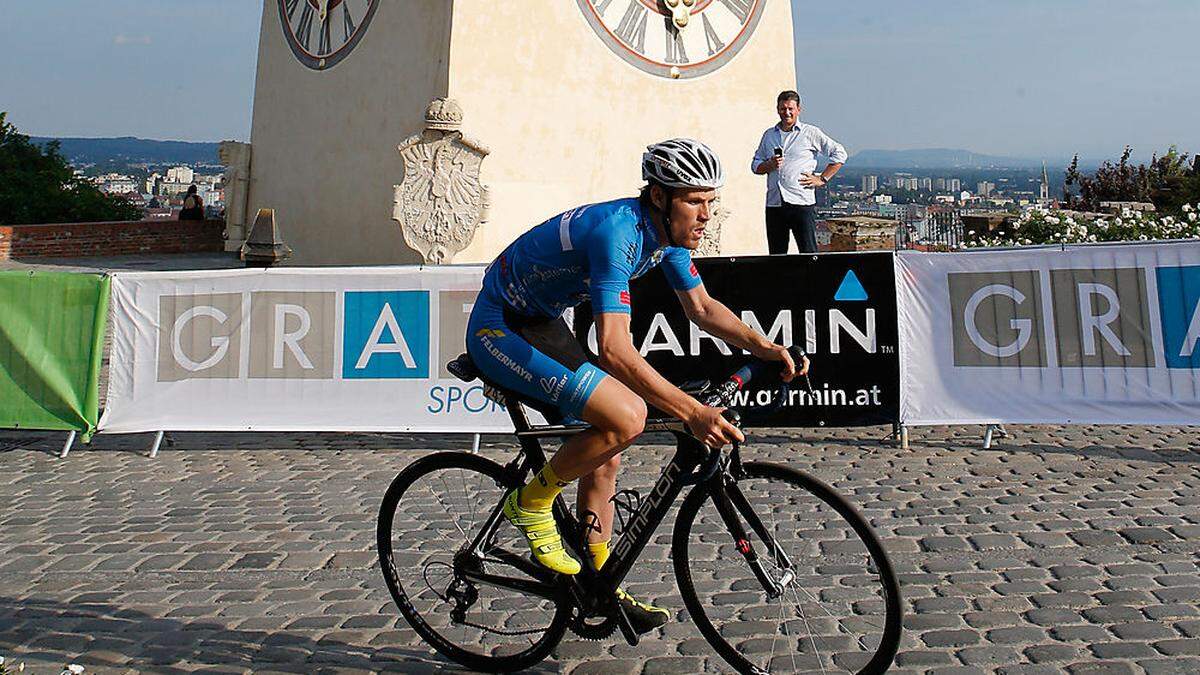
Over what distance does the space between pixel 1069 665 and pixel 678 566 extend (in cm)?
138

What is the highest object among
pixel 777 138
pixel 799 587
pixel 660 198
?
pixel 777 138

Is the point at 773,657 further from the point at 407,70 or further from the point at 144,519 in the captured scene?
the point at 407,70

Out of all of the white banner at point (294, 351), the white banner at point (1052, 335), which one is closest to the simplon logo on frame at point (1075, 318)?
the white banner at point (1052, 335)

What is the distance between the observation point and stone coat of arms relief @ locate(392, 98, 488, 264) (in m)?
14.5

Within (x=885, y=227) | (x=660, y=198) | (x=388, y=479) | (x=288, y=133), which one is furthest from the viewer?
(x=288, y=133)

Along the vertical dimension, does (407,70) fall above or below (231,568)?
above

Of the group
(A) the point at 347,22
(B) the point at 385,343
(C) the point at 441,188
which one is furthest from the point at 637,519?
(A) the point at 347,22

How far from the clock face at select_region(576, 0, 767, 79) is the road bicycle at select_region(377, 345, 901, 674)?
39.1ft

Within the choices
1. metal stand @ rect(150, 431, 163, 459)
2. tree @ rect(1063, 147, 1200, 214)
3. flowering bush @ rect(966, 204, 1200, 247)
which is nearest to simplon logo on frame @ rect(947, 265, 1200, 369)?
metal stand @ rect(150, 431, 163, 459)

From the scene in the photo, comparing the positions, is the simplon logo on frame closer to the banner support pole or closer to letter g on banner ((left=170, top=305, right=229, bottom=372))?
letter g on banner ((left=170, top=305, right=229, bottom=372))

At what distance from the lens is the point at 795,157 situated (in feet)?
35.9

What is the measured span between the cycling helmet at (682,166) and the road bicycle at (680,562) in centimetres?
64

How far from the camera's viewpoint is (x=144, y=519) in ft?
22.1

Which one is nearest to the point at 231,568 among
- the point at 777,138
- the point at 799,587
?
the point at 799,587
